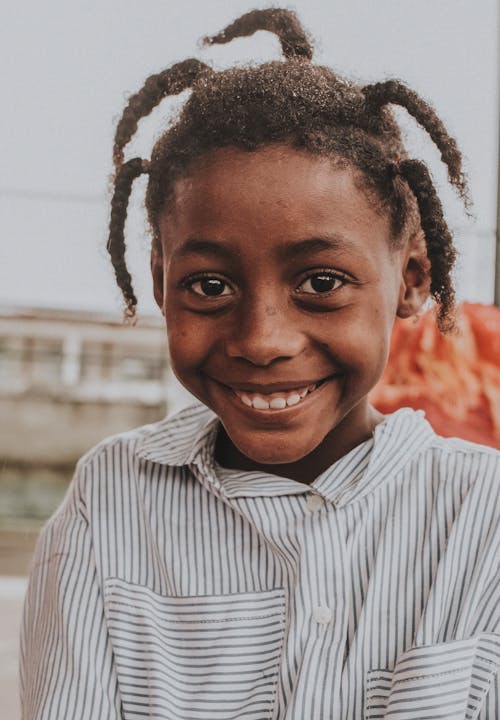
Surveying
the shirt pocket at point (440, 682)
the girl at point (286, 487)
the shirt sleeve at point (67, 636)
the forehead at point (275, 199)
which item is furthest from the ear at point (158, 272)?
the shirt pocket at point (440, 682)

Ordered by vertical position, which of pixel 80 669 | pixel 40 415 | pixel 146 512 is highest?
pixel 146 512

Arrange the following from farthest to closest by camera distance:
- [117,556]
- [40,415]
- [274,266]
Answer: [40,415] < [117,556] < [274,266]

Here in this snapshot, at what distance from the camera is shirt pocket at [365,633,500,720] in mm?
723

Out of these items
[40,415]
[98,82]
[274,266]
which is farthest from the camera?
[40,415]

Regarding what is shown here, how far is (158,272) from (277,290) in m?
0.20

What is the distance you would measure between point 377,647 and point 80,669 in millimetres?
261

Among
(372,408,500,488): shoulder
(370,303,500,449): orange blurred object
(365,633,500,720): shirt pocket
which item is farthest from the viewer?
(370,303,500,449): orange blurred object

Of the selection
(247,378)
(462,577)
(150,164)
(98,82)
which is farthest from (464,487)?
(98,82)

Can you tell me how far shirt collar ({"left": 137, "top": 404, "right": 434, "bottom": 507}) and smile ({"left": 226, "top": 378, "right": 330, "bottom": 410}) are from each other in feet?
0.32

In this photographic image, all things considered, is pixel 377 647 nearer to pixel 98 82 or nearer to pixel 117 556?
pixel 117 556

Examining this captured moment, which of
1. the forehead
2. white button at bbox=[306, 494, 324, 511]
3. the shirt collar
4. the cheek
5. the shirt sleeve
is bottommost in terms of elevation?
the shirt sleeve

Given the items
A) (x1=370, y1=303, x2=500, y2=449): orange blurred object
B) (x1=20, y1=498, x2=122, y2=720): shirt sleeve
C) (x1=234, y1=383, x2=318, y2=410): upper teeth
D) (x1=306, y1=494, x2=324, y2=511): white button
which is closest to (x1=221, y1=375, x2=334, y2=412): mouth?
(x1=234, y1=383, x2=318, y2=410): upper teeth

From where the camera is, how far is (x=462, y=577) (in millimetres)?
783

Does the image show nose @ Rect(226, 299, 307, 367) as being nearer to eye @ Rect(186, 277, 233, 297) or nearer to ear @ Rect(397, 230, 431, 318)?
eye @ Rect(186, 277, 233, 297)
